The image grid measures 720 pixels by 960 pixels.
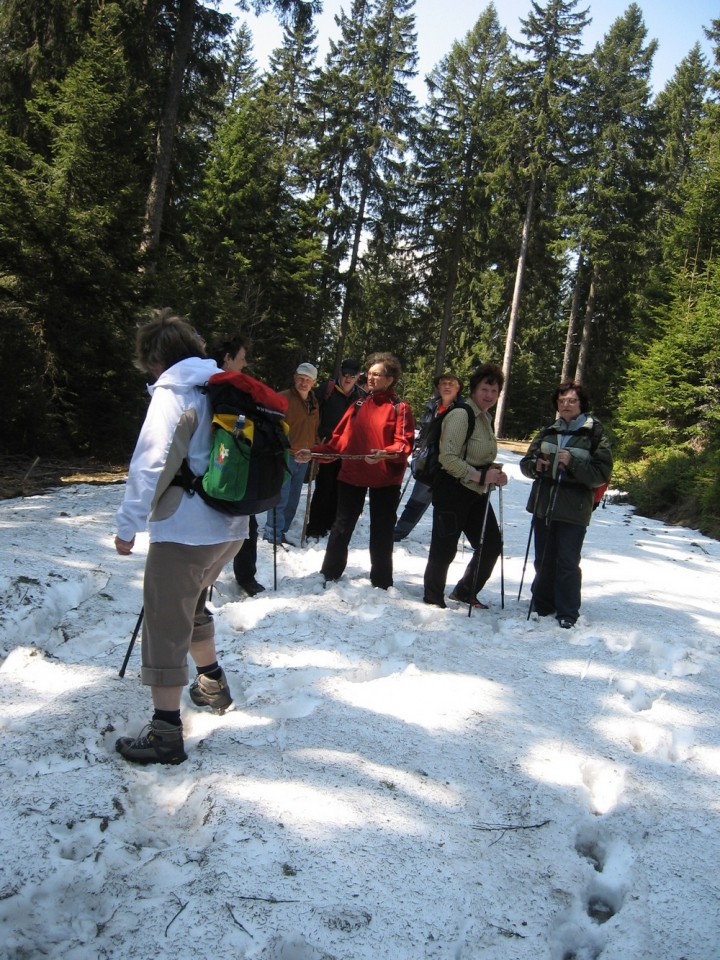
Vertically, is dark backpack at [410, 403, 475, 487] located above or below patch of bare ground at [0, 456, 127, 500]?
above

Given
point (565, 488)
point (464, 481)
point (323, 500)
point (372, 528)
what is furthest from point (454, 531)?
point (323, 500)

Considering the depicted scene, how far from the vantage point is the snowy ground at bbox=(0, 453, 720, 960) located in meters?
2.50

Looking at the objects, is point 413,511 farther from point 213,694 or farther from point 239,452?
point 239,452

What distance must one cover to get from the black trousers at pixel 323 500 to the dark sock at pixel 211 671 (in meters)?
4.43

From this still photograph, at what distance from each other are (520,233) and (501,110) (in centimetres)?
494

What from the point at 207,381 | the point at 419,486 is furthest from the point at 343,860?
the point at 419,486

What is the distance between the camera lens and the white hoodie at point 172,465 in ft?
10.5

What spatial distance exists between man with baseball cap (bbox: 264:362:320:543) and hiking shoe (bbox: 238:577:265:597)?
1.43m

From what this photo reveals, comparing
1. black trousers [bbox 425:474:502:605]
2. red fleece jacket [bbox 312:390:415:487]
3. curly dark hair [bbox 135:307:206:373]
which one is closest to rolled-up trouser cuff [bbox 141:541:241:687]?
curly dark hair [bbox 135:307:206:373]

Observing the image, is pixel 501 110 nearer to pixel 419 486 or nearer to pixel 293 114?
pixel 293 114

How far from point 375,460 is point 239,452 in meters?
2.70

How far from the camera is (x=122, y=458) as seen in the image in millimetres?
13289

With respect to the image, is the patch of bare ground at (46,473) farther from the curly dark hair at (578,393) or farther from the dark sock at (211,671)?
the curly dark hair at (578,393)

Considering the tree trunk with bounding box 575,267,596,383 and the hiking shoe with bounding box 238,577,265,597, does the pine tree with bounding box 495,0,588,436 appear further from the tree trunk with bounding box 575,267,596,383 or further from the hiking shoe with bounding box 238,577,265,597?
the hiking shoe with bounding box 238,577,265,597
